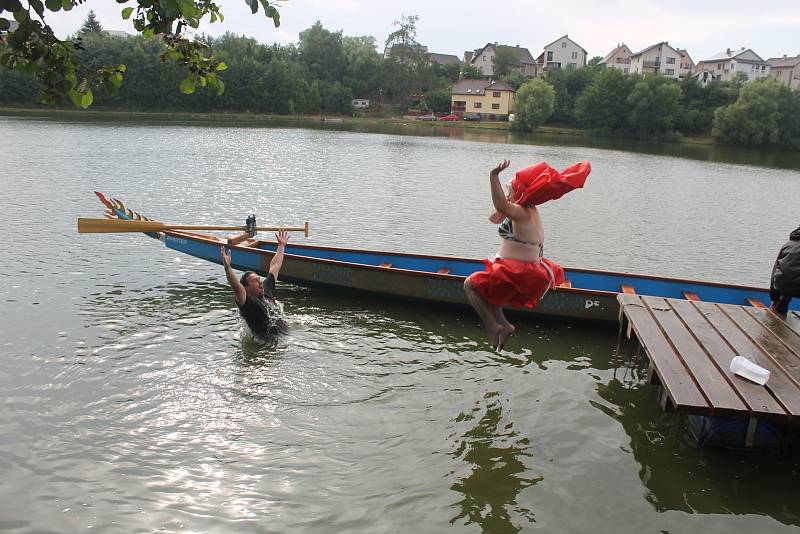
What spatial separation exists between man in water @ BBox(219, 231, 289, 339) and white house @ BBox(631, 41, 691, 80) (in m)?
117

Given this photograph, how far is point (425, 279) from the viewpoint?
11.1 metres

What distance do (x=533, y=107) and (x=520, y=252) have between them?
76895mm

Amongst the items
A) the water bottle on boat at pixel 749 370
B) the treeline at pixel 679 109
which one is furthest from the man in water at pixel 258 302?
the treeline at pixel 679 109

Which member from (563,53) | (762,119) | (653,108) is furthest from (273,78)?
(563,53)

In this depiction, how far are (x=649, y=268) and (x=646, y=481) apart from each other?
35.4 feet

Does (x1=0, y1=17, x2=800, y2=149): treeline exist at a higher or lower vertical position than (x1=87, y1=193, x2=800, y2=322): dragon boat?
higher

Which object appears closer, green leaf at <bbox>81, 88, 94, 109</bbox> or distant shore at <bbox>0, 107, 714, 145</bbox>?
green leaf at <bbox>81, 88, 94, 109</bbox>

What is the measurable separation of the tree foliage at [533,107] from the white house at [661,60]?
42.0 m

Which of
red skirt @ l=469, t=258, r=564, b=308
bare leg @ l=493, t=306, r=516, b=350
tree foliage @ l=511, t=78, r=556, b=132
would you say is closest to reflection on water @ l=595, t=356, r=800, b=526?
bare leg @ l=493, t=306, r=516, b=350

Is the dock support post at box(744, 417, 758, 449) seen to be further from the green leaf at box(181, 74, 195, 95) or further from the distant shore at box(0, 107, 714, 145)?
the distant shore at box(0, 107, 714, 145)

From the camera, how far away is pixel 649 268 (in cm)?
1644

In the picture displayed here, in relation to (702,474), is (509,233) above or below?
above

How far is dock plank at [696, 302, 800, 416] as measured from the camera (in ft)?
19.8

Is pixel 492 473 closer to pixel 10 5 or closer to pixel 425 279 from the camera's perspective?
pixel 425 279
